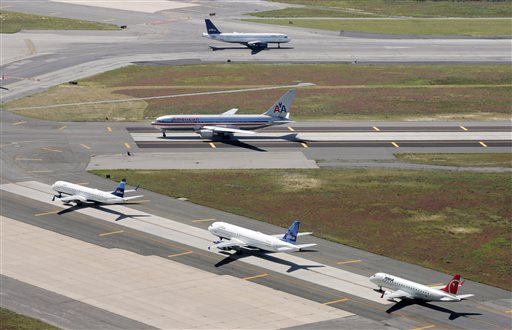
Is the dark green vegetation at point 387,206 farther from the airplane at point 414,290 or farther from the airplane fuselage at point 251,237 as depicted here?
the airplane at point 414,290

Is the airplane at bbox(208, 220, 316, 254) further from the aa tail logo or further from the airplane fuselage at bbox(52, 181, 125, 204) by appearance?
the aa tail logo

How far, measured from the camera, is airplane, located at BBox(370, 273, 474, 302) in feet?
356

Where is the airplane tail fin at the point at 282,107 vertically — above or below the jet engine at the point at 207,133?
above

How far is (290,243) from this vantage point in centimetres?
12119

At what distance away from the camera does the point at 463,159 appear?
16800cm

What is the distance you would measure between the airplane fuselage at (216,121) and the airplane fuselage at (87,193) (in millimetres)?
35433

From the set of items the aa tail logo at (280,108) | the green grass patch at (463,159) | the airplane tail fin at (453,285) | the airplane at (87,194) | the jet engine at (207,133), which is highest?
the aa tail logo at (280,108)

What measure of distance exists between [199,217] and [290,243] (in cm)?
2008

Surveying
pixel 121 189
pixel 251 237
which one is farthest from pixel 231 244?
pixel 121 189

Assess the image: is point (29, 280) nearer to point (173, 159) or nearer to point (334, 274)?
point (334, 274)

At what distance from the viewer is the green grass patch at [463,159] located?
16512 centimetres

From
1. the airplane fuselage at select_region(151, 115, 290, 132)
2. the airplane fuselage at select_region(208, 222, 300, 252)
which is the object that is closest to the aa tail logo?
the airplane fuselage at select_region(151, 115, 290, 132)

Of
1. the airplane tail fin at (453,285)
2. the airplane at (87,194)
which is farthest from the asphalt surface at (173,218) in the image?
Answer: the airplane at (87,194)

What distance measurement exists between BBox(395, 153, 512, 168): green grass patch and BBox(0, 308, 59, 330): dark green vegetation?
263 ft
